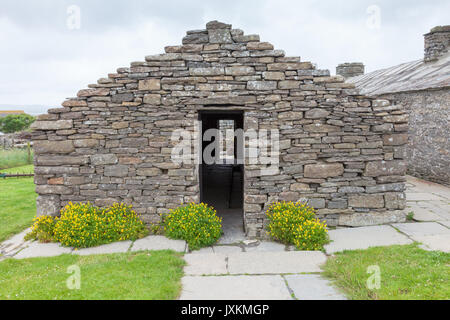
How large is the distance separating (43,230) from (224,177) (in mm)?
7085

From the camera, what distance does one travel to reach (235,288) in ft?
14.1

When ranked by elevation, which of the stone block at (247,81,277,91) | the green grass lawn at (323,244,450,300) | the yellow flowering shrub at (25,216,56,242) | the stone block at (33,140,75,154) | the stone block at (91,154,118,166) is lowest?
the green grass lawn at (323,244,450,300)

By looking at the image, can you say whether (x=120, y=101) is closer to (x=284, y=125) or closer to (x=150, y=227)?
(x=150, y=227)

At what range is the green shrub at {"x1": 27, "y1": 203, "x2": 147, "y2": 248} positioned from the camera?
19.4 ft

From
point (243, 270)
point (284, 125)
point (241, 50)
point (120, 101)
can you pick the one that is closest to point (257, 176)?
point (284, 125)

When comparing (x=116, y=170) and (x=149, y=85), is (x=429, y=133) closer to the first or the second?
(x=149, y=85)

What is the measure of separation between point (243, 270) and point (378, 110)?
4229 mm

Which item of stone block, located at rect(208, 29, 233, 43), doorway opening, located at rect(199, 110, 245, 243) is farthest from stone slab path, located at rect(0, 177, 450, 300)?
stone block, located at rect(208, 29, 233, 43)

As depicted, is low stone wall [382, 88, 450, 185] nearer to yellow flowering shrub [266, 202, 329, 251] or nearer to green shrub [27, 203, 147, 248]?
yellow flowering shrub [266, 202, 329, 251]

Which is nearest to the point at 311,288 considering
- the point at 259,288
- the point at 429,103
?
the point at 259,288

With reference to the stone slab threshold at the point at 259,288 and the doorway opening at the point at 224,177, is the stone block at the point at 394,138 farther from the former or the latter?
the stone slab threshold at the point at 259,288

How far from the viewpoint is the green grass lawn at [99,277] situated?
13.3 feet

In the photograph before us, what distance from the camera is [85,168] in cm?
653

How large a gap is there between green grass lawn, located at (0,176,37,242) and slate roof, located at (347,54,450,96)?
13.0m
